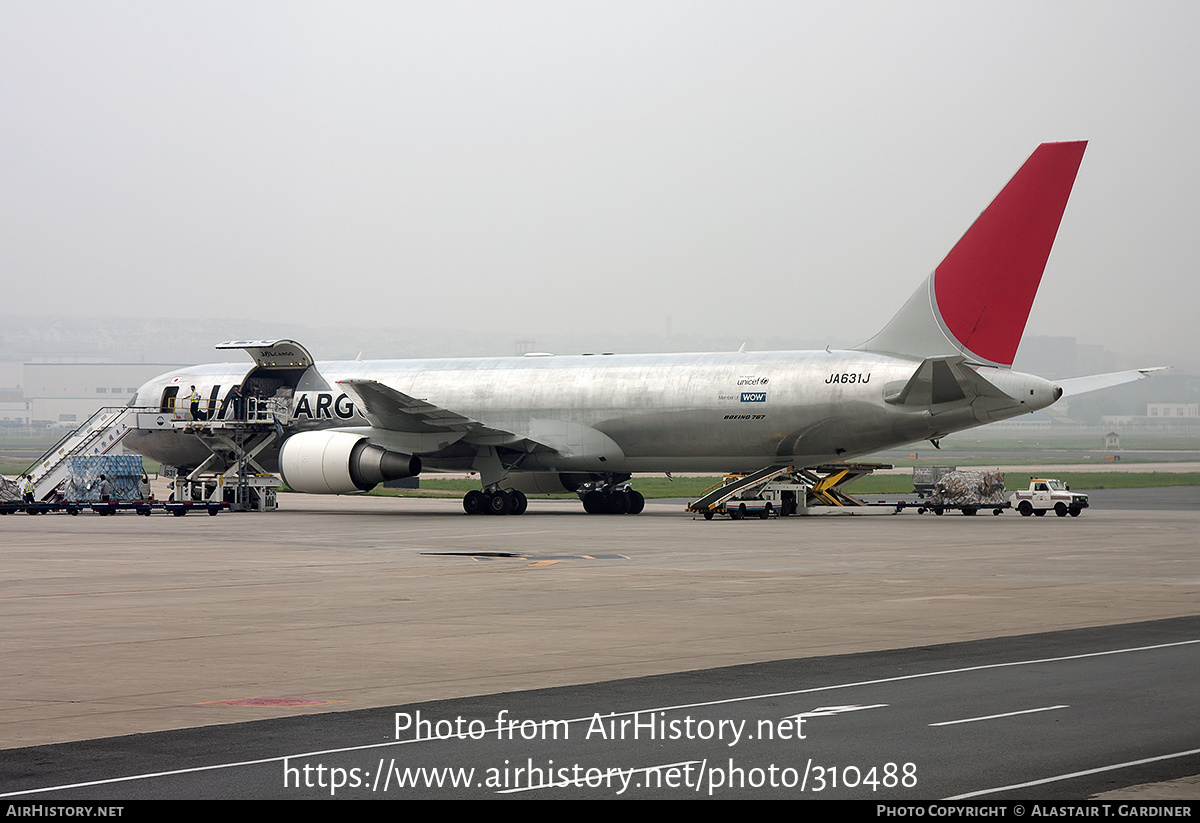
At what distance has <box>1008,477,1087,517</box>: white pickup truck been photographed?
3791 cm

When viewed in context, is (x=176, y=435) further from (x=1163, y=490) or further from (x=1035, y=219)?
(x=1163, y=490)

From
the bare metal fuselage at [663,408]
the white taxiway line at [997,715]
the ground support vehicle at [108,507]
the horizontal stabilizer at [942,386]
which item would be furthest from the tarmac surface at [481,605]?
the ground support vehicle at [108,507]

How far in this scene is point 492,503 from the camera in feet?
132

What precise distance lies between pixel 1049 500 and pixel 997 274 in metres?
7.56

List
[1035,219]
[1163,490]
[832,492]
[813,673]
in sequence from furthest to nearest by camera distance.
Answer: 1. [1163,490]
2. [832,492]
3. [1035,219]
4. [813,673]

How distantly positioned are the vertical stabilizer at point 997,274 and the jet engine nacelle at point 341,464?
14.7m

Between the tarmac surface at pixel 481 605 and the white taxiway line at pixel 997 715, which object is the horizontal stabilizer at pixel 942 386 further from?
the white taxiway line at pixel 997 715

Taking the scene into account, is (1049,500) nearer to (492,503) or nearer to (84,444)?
(492,503)

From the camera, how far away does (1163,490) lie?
188 feet

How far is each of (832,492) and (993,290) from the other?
843cm

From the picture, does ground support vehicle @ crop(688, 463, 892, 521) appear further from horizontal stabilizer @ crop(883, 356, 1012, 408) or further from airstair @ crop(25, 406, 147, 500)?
airstair @ crop(25, 406, 147, 500)

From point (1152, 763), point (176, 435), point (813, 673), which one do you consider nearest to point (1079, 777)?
point (1152, 763)

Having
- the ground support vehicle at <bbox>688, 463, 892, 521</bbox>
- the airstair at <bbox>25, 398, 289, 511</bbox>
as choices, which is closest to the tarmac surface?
the ground support vehicle at <bbox>688, 463, 892, 521</bbox>

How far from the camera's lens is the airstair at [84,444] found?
42.5 meters
